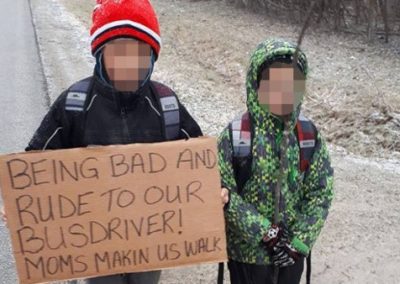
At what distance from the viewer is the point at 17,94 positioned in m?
7.69

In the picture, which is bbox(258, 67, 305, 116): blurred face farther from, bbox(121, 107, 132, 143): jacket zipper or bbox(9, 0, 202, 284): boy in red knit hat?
bbox(121, 107, 132, 143): jacket zipper

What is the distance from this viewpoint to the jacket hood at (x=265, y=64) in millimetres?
1942

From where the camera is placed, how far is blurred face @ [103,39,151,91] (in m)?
1.93

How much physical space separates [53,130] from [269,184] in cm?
82

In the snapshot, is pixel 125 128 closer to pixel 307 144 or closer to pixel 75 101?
pixel 75 101

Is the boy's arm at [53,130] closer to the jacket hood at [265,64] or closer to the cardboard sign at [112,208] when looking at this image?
the cardboard sign at [112,208]

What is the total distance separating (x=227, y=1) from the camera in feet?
55.8

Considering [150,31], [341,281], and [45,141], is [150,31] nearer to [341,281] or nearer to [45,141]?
[45,141]

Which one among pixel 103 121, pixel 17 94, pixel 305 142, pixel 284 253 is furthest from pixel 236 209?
pixel 17 94

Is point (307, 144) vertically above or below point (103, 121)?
below

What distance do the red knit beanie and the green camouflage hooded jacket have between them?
0.39m

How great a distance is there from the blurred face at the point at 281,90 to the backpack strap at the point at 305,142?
123 millimetres

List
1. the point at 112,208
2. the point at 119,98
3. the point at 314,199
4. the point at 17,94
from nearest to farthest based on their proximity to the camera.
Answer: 1. the point at 112,208
2. the point at 119,98
3. the point at 314,199
4. the point at 17,94

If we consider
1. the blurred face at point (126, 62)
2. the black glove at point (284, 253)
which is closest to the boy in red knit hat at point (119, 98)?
the blurred face at point (126, 62)
